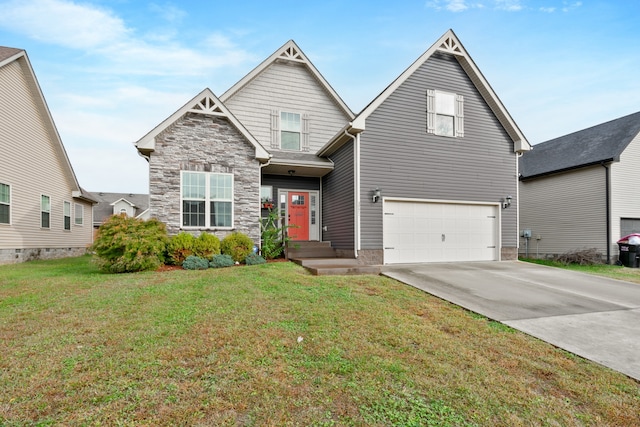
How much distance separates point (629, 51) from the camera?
35.9 ft

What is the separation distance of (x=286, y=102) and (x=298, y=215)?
4.78 meters

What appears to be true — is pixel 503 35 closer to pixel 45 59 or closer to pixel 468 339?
pixel 468 339

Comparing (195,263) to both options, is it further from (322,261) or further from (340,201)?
(340,201)

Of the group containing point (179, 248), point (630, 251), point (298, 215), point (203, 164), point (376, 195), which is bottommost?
point (630, 251)

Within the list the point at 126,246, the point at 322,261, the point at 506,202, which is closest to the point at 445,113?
the point at 506,202

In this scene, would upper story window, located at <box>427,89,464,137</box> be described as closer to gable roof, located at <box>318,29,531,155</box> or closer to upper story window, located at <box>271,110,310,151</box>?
gable roof, located at <box>318,29,531,155</box>

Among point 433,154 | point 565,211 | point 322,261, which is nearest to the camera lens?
point 322,261

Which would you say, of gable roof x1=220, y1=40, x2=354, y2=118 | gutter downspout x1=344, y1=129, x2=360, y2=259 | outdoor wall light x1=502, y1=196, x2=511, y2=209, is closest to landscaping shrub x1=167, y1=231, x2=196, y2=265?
gutter downspout x1=344, y1=129, x2=360, y2=259

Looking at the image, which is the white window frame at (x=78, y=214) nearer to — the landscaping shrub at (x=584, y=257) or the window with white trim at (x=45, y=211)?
the window with white trim at (x=45, y=211)

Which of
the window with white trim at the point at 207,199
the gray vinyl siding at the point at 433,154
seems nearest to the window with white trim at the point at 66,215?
the window with white trim at the point at 207,199

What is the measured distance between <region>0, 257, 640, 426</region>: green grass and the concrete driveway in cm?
45

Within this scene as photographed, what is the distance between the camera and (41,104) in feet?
42.4

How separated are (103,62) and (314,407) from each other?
13610 millimetres

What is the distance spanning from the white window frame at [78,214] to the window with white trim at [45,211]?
2898mm
